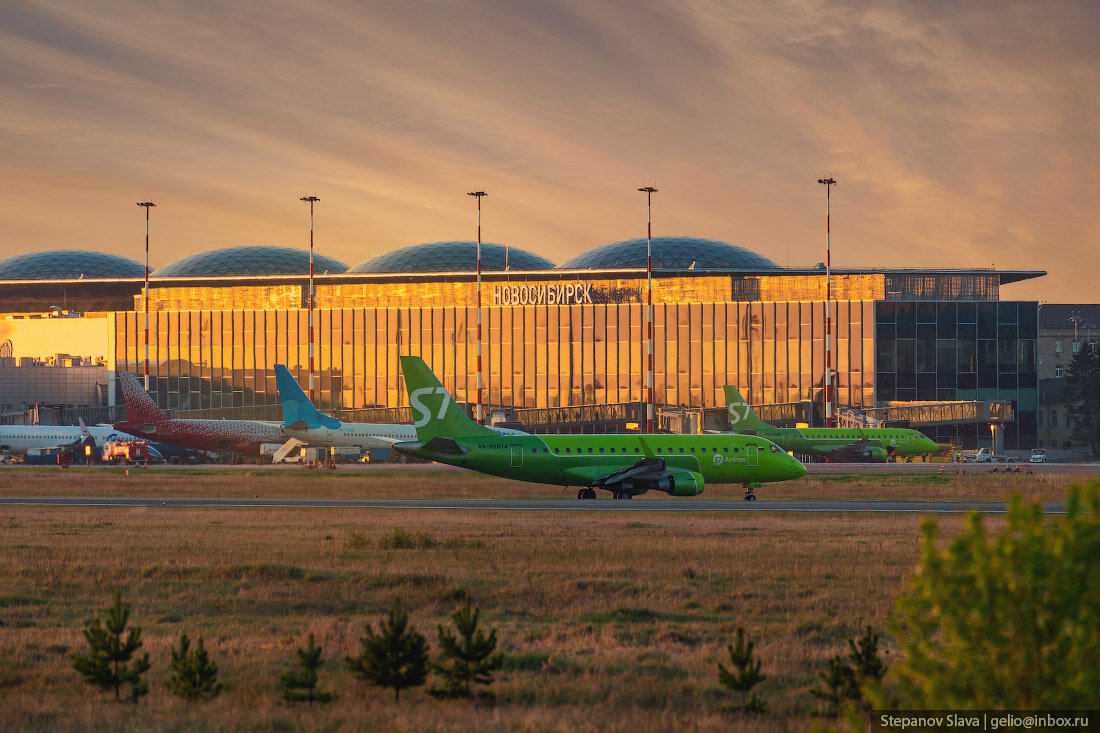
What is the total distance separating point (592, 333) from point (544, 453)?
8498 centimetres

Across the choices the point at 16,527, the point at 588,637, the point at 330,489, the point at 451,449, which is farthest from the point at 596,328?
the point at 588,637

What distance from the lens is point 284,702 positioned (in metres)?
14.8

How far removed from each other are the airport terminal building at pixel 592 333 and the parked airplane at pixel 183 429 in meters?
39.5

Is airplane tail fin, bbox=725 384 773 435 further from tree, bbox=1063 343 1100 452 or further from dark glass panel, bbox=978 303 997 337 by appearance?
tree, bbox=1063 343 1100 452

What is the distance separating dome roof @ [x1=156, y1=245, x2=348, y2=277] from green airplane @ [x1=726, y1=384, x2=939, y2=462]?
85532 millimetres

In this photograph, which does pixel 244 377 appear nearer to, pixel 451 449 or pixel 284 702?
pixel 451 449

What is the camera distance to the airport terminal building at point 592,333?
12962cm

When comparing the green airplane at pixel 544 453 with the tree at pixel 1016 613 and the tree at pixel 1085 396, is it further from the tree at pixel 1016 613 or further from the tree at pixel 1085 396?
the tree at pixel 1085 396

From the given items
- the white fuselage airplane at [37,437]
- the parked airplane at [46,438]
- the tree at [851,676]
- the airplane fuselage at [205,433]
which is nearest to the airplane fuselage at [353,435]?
the airplane fuselage at [205,433]

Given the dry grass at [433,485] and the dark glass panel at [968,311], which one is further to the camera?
the dark glass panel at [968,311]

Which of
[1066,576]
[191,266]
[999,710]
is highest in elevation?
[191,266]

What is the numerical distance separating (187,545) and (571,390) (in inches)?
4169

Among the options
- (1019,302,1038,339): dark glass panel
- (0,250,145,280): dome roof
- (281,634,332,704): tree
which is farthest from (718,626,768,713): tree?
(0,250,145,280): dome roof

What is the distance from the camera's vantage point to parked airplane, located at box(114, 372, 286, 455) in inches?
3905
